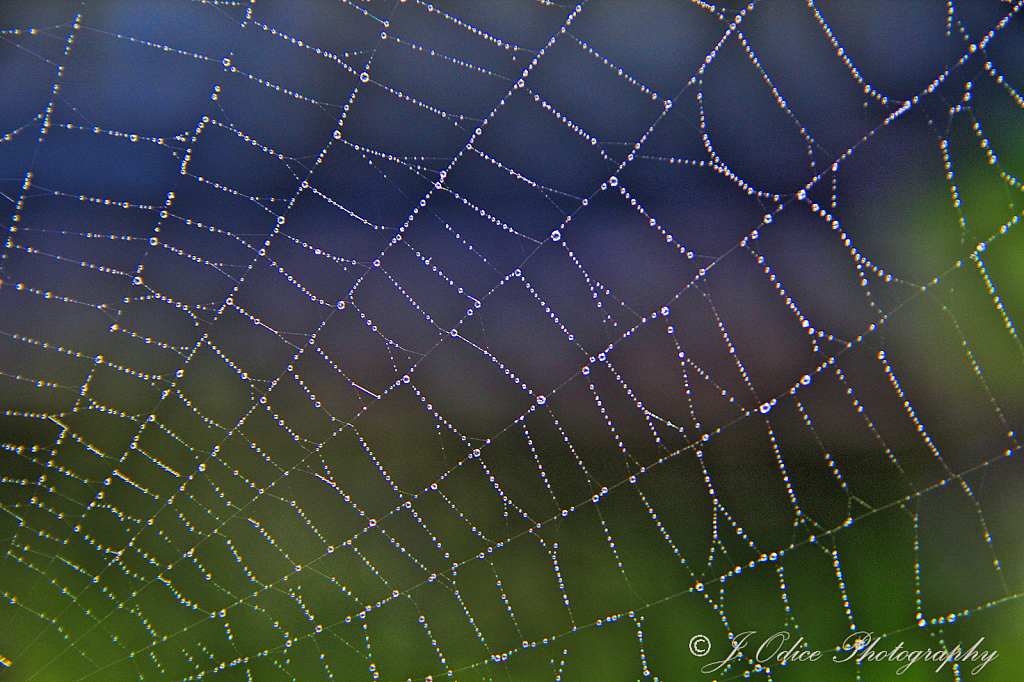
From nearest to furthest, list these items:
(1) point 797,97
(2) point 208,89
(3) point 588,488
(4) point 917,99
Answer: (4) point 917,99 < (1) point 797,97 < (2) point 208,89 < (3) point 588,488

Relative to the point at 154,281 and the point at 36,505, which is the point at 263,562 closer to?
the point at 36,505

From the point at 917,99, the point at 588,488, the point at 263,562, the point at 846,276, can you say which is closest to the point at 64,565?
the point at 263,562

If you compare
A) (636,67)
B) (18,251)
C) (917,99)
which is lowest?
(917,99)

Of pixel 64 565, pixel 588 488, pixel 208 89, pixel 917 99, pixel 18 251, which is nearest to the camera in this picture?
pixel 917 99

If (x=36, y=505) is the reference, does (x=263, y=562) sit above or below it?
below

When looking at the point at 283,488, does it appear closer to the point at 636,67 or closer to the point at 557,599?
the point at 557,599

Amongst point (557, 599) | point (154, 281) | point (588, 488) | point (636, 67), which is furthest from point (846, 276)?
point (154, 281)

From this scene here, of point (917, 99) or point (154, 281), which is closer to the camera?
point (917, 99)
